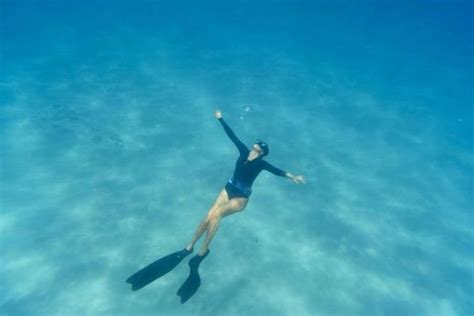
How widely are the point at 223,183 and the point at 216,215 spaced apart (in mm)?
3491

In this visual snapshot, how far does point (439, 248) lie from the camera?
11320 mm

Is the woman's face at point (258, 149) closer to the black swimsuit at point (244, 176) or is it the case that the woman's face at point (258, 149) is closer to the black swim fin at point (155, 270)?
the black swimsuit at point (244, 176)

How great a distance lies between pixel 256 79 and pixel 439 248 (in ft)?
42.5

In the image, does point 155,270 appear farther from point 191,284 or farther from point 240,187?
point 240,187

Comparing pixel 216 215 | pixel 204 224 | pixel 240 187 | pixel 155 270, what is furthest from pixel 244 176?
pixel 155 270

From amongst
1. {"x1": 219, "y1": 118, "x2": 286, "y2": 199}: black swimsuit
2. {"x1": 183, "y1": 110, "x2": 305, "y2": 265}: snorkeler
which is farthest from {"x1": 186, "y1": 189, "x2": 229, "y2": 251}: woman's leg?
{"x1": 219, "y1": 118, "x2": 286, "y2": 199}: black swimsuit

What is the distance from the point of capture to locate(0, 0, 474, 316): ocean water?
8.82m

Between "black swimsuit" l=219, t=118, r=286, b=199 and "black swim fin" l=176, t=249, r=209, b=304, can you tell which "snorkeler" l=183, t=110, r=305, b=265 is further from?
"black swim fin" l=176, t=249, r=209, b=304

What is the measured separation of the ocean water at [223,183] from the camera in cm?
882

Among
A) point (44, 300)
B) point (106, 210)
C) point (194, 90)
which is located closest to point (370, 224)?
point (106, 210)

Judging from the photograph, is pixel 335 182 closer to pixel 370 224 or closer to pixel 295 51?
pixel 370 224

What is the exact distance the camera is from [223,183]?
39.4ft

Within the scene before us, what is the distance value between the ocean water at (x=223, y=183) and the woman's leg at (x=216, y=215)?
3.59 ft

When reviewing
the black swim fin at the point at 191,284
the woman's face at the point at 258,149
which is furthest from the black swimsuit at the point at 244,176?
the black swim fin at the point at 191,284
